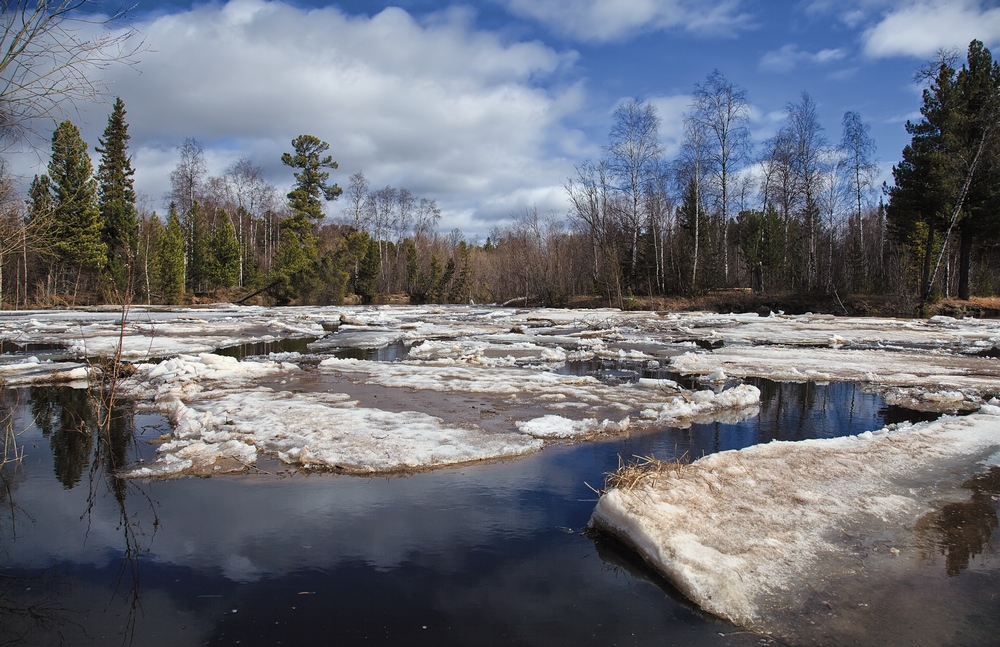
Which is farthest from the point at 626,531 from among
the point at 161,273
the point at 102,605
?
the point at 161,273

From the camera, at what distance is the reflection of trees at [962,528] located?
365 centimetres

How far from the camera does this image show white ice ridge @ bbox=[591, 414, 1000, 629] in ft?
11.0

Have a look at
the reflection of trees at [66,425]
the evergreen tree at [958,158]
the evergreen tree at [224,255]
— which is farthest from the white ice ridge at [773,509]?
the evergreen tree at [224,255]

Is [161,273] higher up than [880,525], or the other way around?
[161,273]

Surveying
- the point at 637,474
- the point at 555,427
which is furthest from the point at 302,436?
the point at 637,474

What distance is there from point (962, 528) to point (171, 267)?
4691cm

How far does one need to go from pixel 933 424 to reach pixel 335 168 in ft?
148

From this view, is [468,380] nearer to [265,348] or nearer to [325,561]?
[325,561]

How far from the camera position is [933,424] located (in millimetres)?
6445

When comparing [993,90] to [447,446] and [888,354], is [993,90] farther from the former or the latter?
[447,446]

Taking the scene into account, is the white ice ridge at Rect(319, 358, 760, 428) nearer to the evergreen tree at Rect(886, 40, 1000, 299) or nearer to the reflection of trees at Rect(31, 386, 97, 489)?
the reflection of trees at Rect(31, 386, 97, 489)

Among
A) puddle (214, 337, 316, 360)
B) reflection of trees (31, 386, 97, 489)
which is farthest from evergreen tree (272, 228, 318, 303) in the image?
reflection of trees (31, 386, 97, 489)

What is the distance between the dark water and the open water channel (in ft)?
0.04

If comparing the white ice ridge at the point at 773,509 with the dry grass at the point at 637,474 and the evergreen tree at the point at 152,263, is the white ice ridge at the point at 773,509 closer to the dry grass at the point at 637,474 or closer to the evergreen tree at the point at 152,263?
the dry grass at the point at 637,474
